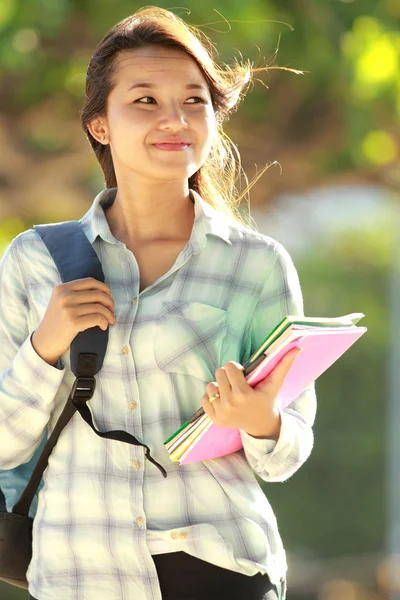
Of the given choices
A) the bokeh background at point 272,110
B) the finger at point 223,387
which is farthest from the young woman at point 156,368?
the bokeh background at point 272,110

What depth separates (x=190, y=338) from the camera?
195 centimetres

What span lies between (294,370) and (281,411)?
0.09m

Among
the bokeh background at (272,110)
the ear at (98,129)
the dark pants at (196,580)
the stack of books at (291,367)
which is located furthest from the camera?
the bokeh background at (272,110)

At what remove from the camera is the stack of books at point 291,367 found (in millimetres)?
1719

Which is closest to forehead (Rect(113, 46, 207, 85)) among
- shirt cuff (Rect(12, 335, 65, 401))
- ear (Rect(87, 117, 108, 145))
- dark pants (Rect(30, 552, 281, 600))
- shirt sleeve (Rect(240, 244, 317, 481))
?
ear (Rect(87, 117, 108, 145))

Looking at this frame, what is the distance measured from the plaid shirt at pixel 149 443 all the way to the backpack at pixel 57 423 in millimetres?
29

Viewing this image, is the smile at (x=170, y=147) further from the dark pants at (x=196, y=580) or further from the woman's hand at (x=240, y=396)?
the dark pants at (x=196, y=580)

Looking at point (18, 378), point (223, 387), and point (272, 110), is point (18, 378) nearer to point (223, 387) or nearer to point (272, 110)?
point (223, 387)

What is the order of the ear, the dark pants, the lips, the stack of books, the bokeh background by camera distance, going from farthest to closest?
the bokeh background → the ear → the lips → the dark pants → the stack of books

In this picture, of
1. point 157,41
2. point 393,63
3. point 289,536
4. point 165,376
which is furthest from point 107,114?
point 289,536

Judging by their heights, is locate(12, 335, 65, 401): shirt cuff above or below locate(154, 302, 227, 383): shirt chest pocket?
below

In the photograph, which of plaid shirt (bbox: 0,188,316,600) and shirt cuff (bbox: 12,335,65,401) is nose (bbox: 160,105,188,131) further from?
shirt cuff (bbox: 12,335,65,401)

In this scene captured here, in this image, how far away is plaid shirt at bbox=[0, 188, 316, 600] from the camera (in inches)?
74.7

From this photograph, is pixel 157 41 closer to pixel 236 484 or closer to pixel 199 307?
pixel 199 307
